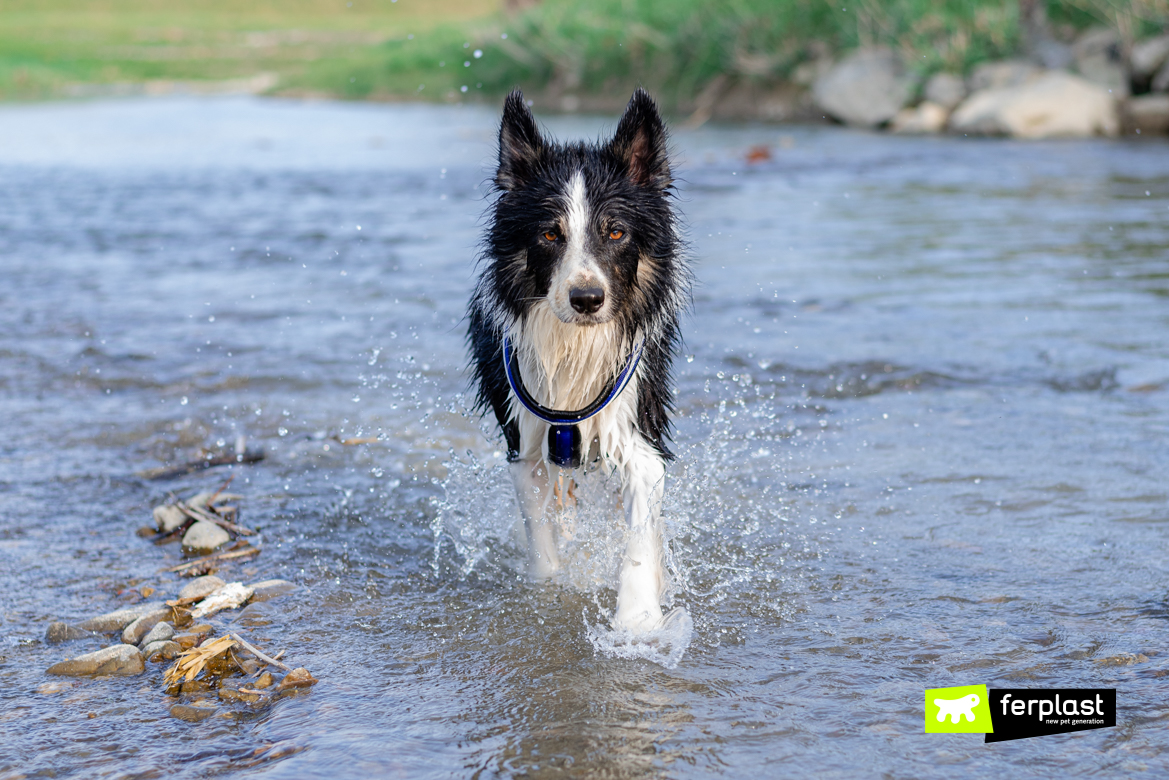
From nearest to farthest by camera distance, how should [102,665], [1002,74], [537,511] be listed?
1. [102,665]
2. [537,511]
3. [1002,74]

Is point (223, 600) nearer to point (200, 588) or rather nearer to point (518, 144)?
point (200, 588)

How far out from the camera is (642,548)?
12.9 ft

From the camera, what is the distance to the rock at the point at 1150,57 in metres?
17.0

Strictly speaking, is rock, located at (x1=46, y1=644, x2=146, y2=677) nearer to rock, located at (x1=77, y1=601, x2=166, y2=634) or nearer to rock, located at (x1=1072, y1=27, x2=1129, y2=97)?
rock, located at (x1=77, y1=601, x2=166, y2=634)

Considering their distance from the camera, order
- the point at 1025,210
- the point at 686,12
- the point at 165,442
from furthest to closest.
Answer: the point at 686,12, the point at 1025,210, the point at 165,442

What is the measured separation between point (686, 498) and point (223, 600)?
79.4 inches

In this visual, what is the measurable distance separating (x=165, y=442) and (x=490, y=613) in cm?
280

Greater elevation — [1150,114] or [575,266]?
[1150,114]

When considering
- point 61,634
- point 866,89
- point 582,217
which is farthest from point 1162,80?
point 61,634

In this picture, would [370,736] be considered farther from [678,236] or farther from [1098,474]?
[1098,474]

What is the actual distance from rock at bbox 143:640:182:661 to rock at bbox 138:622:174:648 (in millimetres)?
37

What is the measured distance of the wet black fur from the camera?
3824 millimetres

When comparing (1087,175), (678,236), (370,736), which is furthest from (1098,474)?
(1087,175)

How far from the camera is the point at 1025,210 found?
11.5 meters
